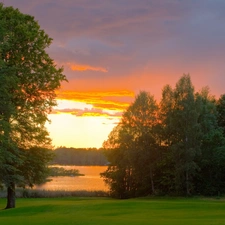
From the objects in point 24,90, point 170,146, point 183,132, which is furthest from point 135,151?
point 24,90

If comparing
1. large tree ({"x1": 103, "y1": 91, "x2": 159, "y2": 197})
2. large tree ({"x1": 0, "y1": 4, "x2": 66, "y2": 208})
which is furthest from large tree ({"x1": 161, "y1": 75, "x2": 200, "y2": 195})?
large tree ({"x1": 0, "y1": 4, "x2": 66, "y2": 208})

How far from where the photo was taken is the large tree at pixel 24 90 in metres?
33.1

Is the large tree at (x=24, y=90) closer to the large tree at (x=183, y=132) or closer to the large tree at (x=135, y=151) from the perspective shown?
the large tree at (x=183, y=132)

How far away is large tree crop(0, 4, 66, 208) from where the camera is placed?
33.1 meters

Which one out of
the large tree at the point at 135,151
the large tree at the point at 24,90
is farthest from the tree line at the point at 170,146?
the large tree at the point at 24,90

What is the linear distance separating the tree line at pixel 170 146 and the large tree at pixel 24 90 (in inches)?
866

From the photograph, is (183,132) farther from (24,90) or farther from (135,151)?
(24,90)

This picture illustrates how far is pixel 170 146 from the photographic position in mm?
54219

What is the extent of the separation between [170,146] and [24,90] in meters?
26.3

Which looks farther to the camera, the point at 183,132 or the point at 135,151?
the point at 135,151

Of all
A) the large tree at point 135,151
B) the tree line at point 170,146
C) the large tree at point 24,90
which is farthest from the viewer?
the large tree at point 135,151

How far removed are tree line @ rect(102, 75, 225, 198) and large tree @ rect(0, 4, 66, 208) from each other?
22.0m

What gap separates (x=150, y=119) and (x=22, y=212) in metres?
32.2

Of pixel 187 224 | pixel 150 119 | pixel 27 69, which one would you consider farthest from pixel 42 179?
pixel 150 119
